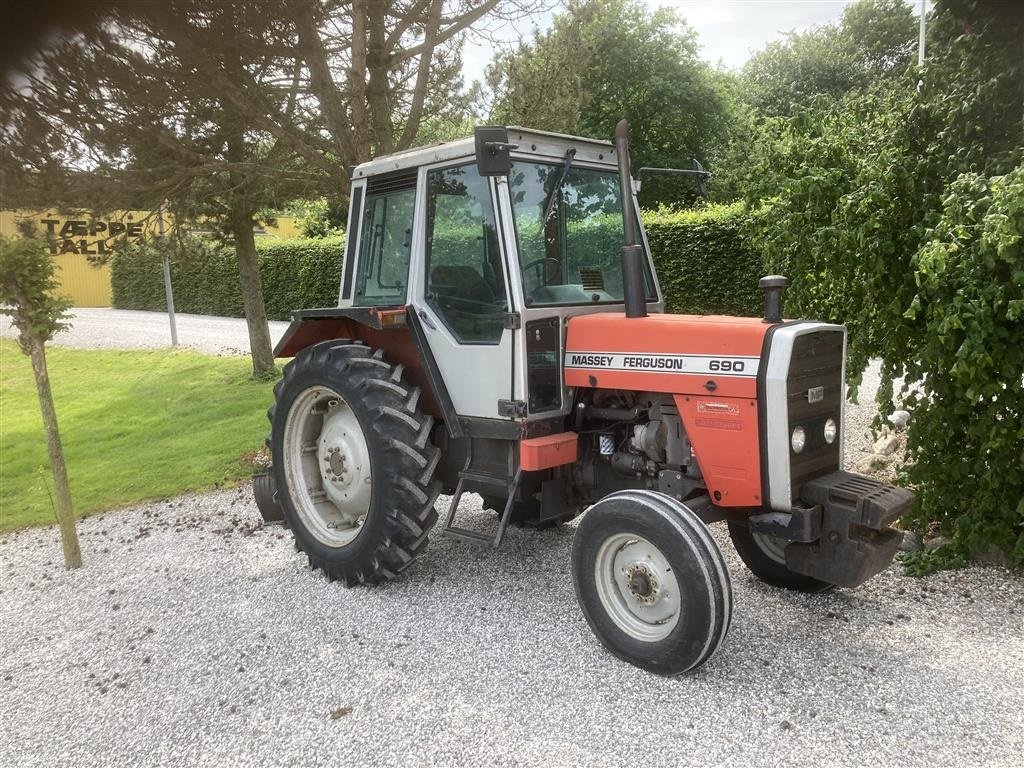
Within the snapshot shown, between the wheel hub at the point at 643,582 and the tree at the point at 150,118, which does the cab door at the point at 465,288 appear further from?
the tree at the point at 150,118

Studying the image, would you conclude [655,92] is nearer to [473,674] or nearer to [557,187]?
[557,187]

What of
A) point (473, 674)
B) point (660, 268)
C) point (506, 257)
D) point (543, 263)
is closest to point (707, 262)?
point (660, 268)

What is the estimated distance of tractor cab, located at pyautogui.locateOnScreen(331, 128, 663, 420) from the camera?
12.1 feet

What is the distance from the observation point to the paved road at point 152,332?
16000 millimetres

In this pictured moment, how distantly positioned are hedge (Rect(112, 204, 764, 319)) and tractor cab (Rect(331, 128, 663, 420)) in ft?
0.49

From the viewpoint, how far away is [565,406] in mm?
3863

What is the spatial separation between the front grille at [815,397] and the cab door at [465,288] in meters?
1.29

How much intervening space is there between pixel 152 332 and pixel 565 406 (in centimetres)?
1726

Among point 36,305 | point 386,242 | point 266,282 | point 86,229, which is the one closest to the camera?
point 386,242

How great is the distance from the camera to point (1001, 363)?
3641 millimetres

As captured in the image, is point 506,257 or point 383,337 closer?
point 506,257

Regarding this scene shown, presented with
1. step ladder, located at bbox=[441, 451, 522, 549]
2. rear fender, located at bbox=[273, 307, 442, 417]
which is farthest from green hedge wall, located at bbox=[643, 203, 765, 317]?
step ladder, located at bbox=[441, 451, 522, 549]

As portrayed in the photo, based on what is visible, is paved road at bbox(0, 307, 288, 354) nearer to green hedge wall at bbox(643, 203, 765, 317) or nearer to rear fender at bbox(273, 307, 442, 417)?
green hedge wall at bbox(643, 203, 765, 317)

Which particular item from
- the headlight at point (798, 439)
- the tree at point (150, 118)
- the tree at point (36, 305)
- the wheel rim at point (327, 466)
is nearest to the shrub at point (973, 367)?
the headlight at point (798, 439)
